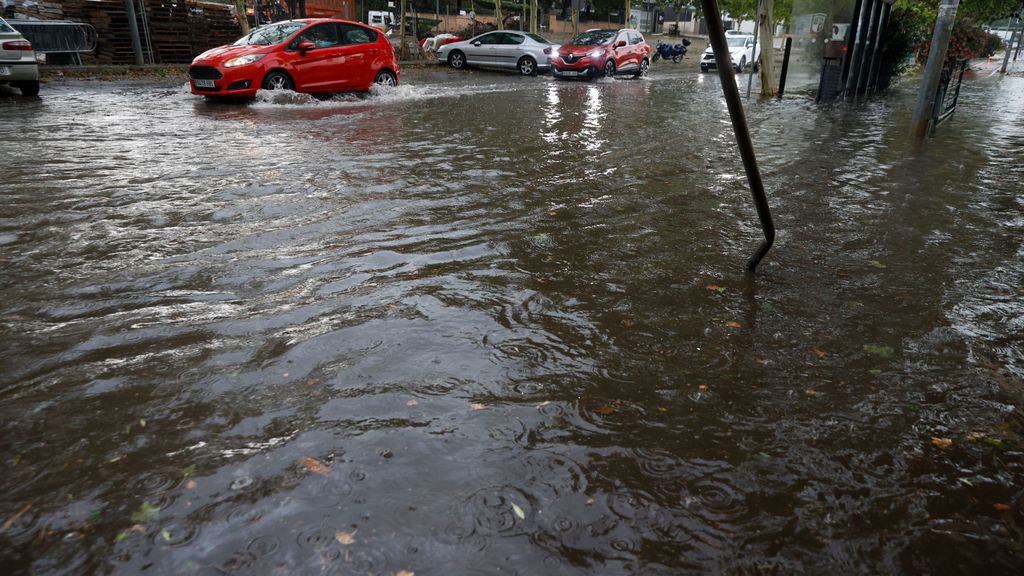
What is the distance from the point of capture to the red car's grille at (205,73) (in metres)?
12.7

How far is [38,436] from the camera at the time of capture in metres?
2.72

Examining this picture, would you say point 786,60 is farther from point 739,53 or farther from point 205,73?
point 205,73

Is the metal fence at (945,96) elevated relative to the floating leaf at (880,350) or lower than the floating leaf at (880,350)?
elevated

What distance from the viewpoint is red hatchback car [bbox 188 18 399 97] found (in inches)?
504

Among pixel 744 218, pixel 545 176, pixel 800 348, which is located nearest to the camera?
pixel 800 348

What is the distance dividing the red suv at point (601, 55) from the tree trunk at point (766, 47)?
623 cm

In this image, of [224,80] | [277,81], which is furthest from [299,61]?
[224,80]

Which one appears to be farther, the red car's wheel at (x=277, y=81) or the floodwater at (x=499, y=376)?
the red car's wheel at (x=277, y=81)

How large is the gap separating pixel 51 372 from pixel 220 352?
74 centimetres

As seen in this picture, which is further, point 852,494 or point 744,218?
point 744,218

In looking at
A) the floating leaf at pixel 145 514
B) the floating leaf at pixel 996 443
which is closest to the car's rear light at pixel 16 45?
the floating leaf at pixel 145 514

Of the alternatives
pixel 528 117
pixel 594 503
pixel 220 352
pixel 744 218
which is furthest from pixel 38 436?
pixel 528 117

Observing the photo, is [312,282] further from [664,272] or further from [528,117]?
[528,117]

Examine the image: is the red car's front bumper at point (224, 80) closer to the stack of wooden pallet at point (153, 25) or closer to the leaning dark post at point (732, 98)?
the stack of wooden pallet at point (153, 25)
